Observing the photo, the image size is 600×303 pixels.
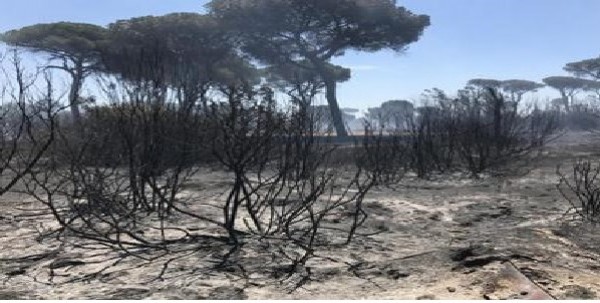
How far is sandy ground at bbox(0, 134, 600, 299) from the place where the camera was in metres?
3.59

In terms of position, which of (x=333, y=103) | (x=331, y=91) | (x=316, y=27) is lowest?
(x=333, y=103)

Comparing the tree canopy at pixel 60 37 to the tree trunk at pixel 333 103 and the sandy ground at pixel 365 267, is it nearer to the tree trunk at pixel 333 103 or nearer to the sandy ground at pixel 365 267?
the tree trunk at pixel 333 103

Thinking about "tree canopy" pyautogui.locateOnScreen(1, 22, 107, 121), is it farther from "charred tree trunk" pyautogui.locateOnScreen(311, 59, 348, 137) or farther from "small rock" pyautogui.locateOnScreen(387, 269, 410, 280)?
"small rock" pyautogui.locateOnScreen(387, 269, 410, 280)

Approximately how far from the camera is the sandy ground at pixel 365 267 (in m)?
3.59

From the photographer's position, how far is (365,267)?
165 inches

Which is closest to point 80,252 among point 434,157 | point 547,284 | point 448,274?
point 448,274

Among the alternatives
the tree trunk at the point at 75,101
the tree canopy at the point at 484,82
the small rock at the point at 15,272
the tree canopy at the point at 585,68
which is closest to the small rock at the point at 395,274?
the small rock at the point at 15,272

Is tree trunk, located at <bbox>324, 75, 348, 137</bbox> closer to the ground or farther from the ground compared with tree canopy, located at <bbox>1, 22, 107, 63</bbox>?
closer to the ground

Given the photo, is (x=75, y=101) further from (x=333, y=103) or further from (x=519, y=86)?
(x=519, y=86)

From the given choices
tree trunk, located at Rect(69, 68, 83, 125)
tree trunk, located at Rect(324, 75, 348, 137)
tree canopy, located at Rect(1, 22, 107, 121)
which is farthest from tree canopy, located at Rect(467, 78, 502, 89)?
tree trunk, located at Rect(69, 68, 83, 125)

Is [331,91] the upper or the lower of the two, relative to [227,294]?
upper

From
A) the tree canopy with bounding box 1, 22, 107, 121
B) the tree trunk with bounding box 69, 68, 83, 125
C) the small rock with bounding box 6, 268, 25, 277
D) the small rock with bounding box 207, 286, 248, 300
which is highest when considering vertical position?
the tree canopy with bounding box 1, 22, 107, 121

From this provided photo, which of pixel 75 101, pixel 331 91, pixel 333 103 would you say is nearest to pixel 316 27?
pixel 331 91

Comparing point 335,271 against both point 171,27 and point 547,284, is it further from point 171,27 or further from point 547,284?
point 171,27
